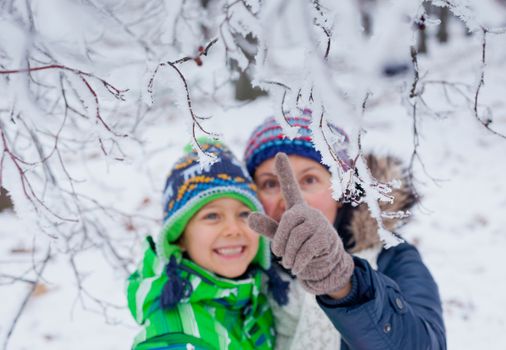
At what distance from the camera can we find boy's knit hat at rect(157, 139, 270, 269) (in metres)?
1.98

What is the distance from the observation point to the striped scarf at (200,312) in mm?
1805

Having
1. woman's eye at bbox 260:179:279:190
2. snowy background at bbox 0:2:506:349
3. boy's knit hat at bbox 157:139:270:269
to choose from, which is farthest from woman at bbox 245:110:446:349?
snowy background at bbox 0:2:506:349

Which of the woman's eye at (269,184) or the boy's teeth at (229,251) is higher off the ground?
the woman's eye at (269,184)

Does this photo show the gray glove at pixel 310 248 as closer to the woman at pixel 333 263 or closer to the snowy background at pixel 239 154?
the woman at pixel 333 263

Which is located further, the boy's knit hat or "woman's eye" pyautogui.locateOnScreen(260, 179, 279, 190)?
"woman's eye" pyautogui.locateOnScreen(260, 179, 279, 190)

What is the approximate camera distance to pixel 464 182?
630 cm

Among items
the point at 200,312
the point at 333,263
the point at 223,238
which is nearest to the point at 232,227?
the point at 223,238

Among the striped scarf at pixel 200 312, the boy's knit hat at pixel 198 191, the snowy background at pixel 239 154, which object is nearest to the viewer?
the snowy background at pixel 239 154

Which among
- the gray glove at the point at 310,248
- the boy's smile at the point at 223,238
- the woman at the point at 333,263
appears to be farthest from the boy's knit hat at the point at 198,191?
the gray glove at the point at 310,248

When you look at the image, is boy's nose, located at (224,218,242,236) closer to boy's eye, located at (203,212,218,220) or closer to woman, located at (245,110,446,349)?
boy's eye, located at (203,212,218,220)

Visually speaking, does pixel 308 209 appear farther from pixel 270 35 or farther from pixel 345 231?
pixel 345 231

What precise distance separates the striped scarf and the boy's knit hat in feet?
0.43

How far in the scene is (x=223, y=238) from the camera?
2.01 metres

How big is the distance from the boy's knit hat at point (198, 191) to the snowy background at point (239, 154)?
0.67ft
